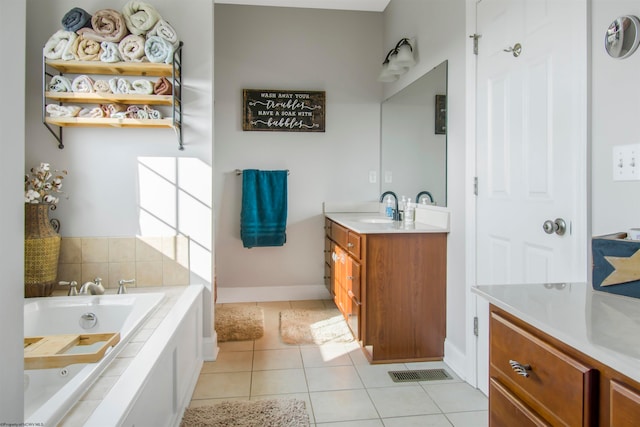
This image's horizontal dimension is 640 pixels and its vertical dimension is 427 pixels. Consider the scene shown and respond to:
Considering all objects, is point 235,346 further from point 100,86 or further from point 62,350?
point 100,86

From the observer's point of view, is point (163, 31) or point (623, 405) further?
point (163, 31)

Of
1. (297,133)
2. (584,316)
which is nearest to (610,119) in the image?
(584,316)

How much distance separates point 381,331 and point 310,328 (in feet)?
2.61

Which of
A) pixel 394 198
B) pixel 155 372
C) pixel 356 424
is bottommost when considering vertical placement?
pixel 356 424

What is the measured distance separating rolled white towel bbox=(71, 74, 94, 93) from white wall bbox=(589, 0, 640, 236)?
2.43 m

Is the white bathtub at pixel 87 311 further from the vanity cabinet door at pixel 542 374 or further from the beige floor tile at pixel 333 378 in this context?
the vanity cabinet door at pixel 542 374

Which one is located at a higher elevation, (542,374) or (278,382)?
(542,374)

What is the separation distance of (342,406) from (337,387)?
202mm

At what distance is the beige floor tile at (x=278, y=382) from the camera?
7.30 ft

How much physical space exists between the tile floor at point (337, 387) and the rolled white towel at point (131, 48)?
1.87 metres

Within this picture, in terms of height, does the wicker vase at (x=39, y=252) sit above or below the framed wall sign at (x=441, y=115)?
below

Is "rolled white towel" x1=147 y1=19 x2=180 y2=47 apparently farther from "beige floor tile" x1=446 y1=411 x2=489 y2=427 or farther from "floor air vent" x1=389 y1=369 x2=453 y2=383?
"beige floor tile" x1=446 y1=411 x2=489 y2=427

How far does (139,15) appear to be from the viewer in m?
2.32

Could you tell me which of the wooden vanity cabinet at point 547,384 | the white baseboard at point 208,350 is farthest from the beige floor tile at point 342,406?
the wooden vanity cabinet at point 547,384
